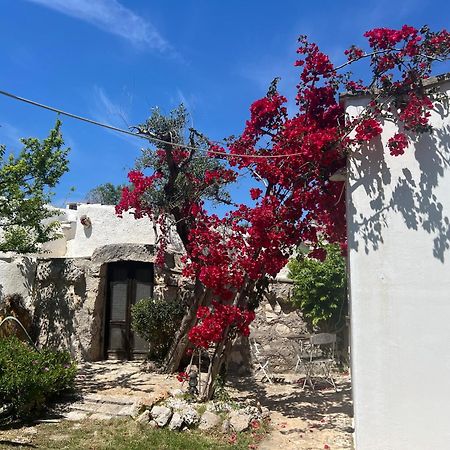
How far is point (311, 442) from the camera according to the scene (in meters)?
5.98

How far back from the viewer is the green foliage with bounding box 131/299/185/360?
987 centimetres

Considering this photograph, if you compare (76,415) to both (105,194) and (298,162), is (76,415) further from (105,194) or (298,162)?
(105,194)

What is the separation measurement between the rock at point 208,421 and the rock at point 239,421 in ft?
0.64

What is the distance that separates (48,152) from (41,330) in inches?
161

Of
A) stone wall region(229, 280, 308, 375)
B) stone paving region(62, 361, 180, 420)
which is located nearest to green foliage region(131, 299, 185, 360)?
stone paving region(62, 361, 180, 420)

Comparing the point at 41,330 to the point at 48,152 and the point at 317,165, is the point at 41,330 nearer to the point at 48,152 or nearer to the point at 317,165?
the point at 48,152

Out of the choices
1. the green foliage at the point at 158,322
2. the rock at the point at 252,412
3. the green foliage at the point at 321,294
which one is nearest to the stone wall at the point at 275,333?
the green foliage at the point at 321,294

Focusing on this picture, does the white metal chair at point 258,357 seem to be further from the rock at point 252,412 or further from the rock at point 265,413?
the rock at point 252,412

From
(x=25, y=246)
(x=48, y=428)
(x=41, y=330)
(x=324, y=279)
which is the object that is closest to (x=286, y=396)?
(x=324, y=279)

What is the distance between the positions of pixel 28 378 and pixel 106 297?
477cm

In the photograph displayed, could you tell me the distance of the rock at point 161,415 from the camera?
6.39 m

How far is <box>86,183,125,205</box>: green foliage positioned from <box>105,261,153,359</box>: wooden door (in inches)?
653

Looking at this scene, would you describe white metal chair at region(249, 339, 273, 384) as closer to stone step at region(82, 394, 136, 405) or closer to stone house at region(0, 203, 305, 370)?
stone house at region(0, 203, 305, 370)

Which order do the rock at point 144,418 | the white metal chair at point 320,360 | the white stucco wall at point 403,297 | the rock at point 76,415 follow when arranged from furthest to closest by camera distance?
the white metal chair at point 320,360 → the rock at point 76,415 → the rock at point 144,418 → the white stucco wall at point 403,297
